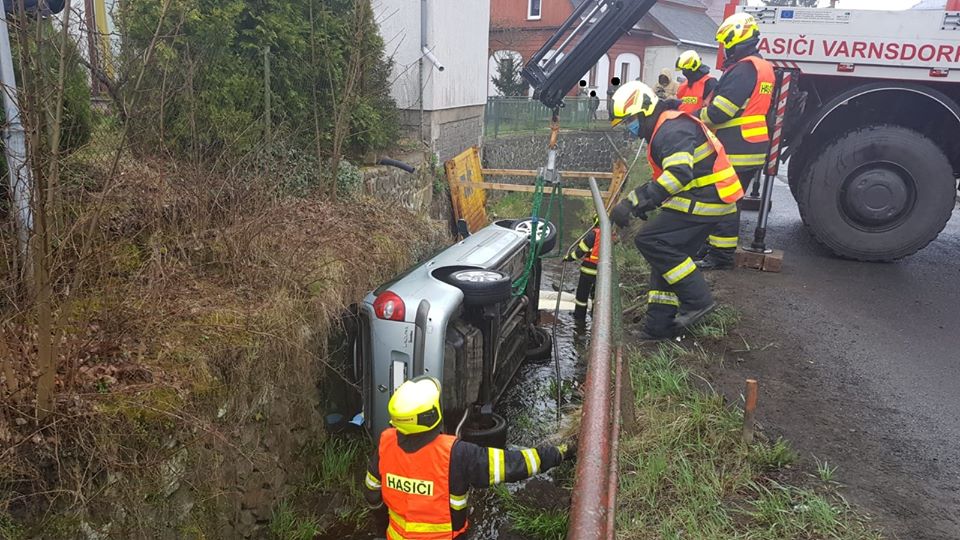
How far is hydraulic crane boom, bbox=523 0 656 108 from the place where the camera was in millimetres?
7758

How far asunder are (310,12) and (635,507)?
529 cm

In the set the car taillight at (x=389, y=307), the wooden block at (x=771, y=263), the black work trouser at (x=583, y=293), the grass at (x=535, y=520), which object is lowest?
the grass at (x=535, y=520)

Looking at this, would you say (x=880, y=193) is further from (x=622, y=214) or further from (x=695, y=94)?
(x=622, y=214)

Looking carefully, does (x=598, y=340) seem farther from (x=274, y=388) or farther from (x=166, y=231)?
(x=166, y=231)

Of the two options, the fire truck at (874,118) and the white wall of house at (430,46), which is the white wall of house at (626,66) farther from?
the fire truck at (874,118)

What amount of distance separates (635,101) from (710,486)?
2.89 meters

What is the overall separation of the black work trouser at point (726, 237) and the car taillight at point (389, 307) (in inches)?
126

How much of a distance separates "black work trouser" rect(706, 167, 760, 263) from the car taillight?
320 centimetres

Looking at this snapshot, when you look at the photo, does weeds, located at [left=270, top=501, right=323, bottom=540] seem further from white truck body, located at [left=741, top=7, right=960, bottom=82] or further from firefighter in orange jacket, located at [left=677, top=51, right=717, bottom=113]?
firefighter in orange jacket, located at [left=677, top=51, right=717, bottom=113]

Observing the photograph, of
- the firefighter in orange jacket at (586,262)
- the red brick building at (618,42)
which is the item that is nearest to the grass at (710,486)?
the firefighter in orange jacket at (586,262)

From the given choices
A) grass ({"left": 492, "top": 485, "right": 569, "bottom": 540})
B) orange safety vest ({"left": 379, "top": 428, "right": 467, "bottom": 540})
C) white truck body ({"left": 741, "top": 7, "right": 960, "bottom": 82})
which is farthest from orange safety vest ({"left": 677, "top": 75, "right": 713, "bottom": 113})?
orange safety vest ({"left": 379, "top": 428, "right": 467, "bottom": 540})

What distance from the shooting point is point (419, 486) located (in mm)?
2975

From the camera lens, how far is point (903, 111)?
19.7 ft

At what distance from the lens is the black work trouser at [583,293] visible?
6.46 metres
